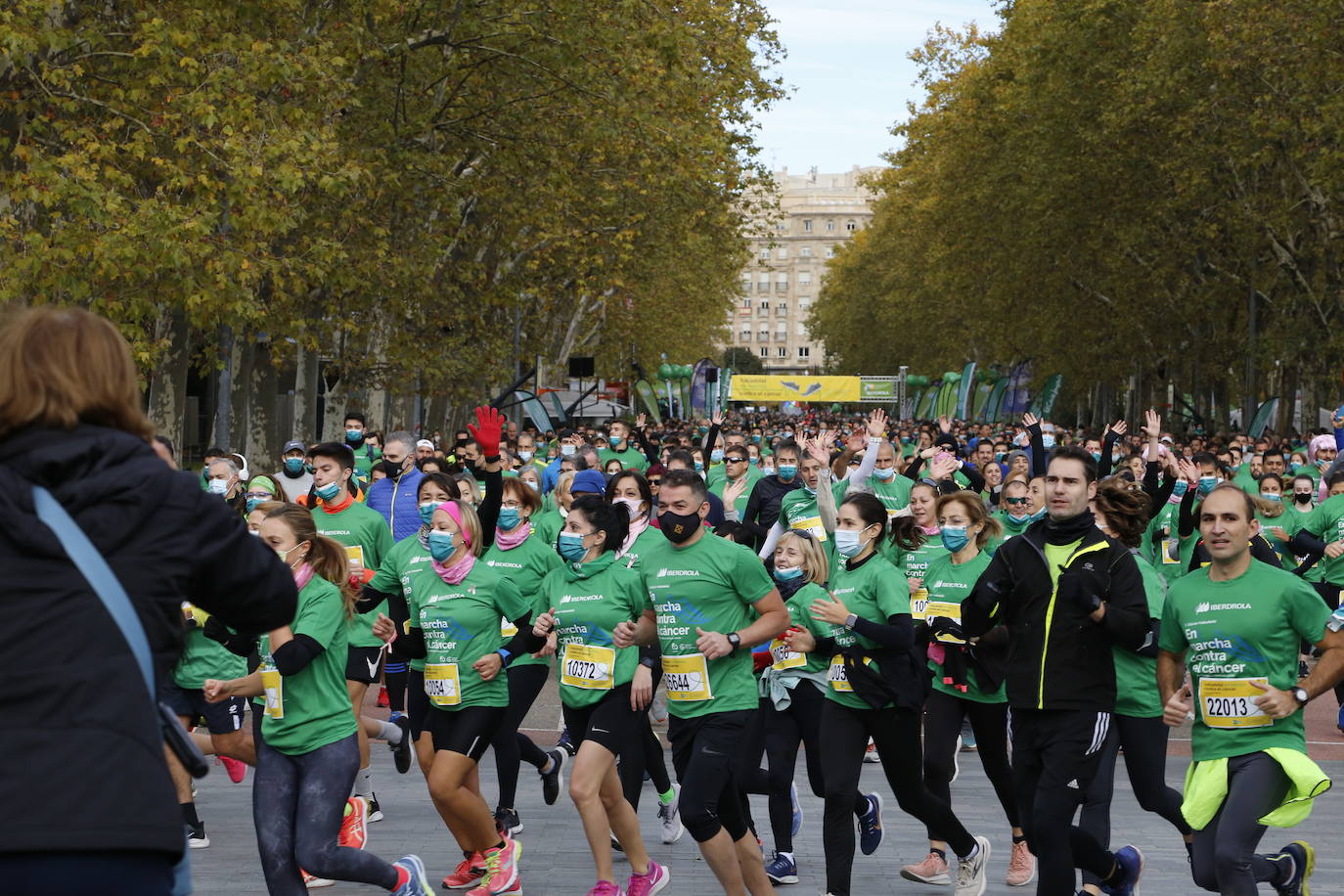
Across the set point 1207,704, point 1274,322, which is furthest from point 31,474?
point 1274,322

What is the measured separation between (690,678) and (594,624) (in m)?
0.70

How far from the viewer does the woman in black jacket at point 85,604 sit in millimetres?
2760

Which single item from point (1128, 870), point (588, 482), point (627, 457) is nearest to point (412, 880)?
point (1128, 870)

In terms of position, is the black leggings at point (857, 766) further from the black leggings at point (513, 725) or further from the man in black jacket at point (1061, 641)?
the black leggings at point (513, 725)

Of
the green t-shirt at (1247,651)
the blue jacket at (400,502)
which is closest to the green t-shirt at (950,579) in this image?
the green t-shirt at (1247,651)

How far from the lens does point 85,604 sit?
9.31 feet

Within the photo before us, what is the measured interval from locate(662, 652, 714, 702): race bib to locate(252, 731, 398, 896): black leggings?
1272 millimetres

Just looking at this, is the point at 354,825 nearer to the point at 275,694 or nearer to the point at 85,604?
the point at 275,694

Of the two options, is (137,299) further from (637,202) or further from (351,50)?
(637,202)

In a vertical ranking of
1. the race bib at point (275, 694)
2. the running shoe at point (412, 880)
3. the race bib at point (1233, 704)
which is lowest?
the running shoe at point (412, 880)

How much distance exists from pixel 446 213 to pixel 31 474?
2378cm

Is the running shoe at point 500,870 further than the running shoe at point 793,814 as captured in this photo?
No

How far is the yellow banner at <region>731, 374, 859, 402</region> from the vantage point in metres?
70.3

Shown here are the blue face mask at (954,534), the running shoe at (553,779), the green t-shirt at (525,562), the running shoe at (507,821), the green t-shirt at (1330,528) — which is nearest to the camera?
the running shoe at (507,821)
